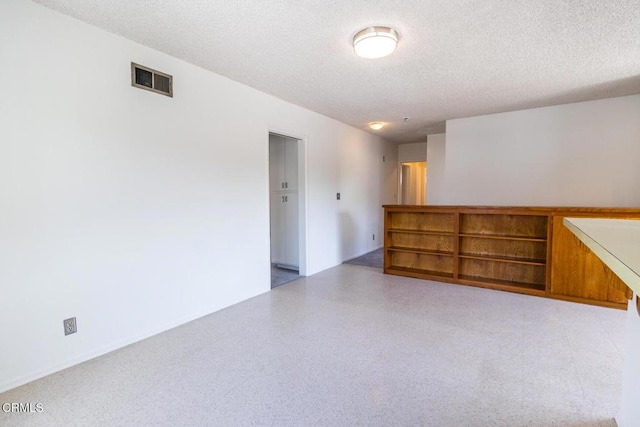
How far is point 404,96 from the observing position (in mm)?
3799

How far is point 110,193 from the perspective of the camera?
7.81ft

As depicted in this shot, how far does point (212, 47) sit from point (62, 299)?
2271 mm

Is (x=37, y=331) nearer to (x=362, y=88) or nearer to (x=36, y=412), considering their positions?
(x=36, y=412)

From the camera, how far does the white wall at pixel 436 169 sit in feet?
19.7

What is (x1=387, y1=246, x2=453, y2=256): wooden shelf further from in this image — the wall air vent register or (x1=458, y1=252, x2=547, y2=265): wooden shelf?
the wall air vent register

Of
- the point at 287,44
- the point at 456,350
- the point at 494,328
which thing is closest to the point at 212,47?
the point at 287,44

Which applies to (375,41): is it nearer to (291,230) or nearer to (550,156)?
(291,230)

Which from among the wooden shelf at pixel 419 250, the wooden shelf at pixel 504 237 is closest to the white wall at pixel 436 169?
→ the wooden shelf at pixel 419 250

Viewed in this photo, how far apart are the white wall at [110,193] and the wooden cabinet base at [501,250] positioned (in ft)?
7.63

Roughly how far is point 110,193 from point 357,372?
232 cm

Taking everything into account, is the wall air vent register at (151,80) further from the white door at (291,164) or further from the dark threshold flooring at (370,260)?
the dark threshold flooring at (370,260)

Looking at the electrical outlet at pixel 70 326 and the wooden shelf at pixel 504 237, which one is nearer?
the electrical outlet at pixel 70 326

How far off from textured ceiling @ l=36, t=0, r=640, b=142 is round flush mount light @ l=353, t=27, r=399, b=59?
5 cm

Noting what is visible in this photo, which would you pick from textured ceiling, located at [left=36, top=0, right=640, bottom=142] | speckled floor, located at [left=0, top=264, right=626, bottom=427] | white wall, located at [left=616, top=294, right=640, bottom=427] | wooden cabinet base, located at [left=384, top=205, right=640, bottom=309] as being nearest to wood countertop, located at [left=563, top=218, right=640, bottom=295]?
white wall, located at [left=616, top=294, right=640, bottom=427]
